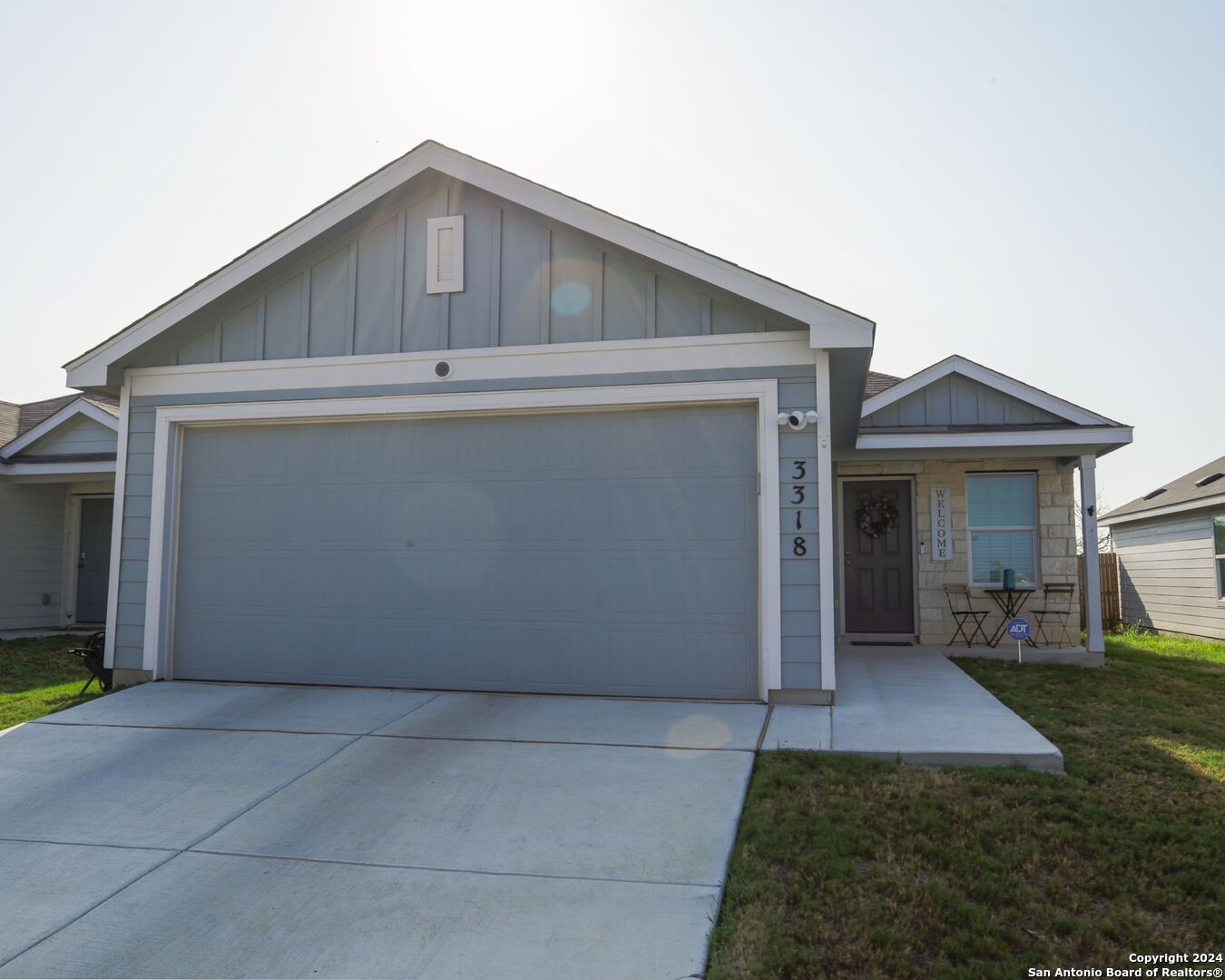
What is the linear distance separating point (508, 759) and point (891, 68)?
6853 millimetres

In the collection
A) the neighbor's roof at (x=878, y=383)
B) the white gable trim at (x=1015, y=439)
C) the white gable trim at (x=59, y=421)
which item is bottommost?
the white gable trim at (x=1015, y=439)

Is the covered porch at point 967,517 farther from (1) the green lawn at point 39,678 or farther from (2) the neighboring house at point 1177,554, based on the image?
(1) the green lawn at point 39,678

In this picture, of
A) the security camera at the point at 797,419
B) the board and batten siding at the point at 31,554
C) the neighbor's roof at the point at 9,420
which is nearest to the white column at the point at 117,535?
the security camera at the point at 797,419

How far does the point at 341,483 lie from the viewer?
7836mm

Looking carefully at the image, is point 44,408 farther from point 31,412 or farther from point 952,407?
point 952,407

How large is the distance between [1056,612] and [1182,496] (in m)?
5.87

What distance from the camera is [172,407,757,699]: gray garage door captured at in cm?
712

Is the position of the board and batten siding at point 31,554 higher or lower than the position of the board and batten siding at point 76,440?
lower

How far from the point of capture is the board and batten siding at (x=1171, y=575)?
14328mm

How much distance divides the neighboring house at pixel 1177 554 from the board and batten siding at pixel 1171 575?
1 centimetres

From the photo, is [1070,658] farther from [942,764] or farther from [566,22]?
[566,22]

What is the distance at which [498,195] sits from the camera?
24.7 feet

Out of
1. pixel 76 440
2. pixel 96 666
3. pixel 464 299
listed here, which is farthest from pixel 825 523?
pixel 76 440

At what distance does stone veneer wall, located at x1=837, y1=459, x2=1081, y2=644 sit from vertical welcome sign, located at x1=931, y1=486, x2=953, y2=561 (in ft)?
0.17
